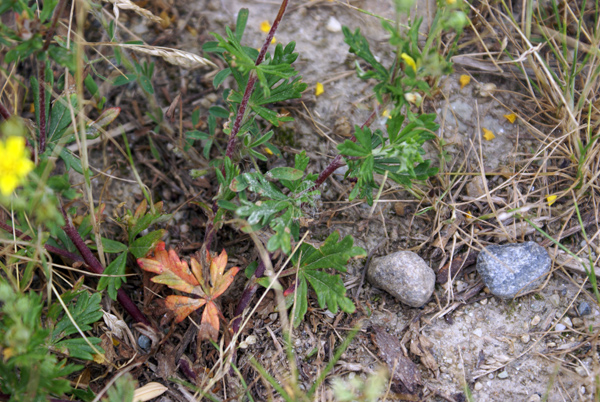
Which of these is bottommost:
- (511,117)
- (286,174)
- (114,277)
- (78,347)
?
(78,347)

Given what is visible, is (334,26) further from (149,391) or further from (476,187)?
(149,391)

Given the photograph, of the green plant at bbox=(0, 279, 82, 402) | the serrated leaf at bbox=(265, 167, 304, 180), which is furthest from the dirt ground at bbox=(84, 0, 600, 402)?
the green plant at bbox=(0, 279, 82, 402)

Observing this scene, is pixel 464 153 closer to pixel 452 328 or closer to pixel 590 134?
pixel 590 134

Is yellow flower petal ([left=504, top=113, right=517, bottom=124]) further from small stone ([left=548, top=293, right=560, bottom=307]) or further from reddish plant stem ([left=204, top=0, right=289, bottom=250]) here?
reddish plant stem ([left=204, top=0, right=289, bottom=250])

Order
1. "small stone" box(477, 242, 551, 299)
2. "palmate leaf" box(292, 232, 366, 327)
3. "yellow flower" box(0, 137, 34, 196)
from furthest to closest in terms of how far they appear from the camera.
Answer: "small stone" box(477, 242, 551, 299) < "palmate leaf" box(292, 232, 366, 327) < "yellow flower" box(0, 137, 34, 196)

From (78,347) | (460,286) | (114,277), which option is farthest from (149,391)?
Result: (460,286)

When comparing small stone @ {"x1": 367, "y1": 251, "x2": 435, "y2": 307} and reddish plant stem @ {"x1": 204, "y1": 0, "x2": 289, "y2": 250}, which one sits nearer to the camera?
reddish plant stem @ {"x1": 204, "y1": 0, "x2": 289, "y2": 250}

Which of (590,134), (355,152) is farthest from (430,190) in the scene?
(590,134)
